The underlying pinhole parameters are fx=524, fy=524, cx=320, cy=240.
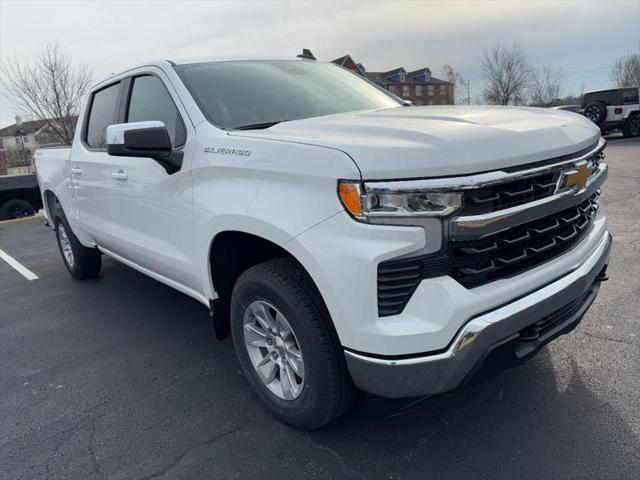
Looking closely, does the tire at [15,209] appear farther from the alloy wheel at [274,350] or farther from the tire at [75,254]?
the alloy wheel at [274,350]

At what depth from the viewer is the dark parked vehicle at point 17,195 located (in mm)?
11211

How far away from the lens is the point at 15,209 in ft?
37.8

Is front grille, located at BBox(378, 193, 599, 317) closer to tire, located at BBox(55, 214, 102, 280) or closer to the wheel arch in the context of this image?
the wheel arch

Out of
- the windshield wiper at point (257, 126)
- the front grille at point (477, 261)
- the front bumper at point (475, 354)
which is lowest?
the front bumper at point (475, 354)

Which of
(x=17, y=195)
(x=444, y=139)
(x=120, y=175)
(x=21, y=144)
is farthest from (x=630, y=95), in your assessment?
(x=21, y=144)

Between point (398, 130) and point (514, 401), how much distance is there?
1583 millimetres

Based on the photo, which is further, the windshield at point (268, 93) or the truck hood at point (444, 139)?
the windshield at point (268, 93)

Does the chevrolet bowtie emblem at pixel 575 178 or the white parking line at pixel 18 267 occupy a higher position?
the chevrolet bowtie emblem at pixel 575 178

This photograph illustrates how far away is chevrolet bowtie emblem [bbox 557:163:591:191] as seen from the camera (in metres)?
2.27

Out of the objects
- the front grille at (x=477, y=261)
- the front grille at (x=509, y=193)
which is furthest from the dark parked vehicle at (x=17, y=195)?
the front grille at (x=509, y=193)

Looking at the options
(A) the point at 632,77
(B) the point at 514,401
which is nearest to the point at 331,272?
(B) the point at 514,401

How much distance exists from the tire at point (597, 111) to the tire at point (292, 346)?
19.6 meters

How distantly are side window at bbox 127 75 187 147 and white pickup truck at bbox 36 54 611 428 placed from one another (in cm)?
3

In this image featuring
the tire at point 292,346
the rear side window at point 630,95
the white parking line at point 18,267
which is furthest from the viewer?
the rear side window at point 630,95
